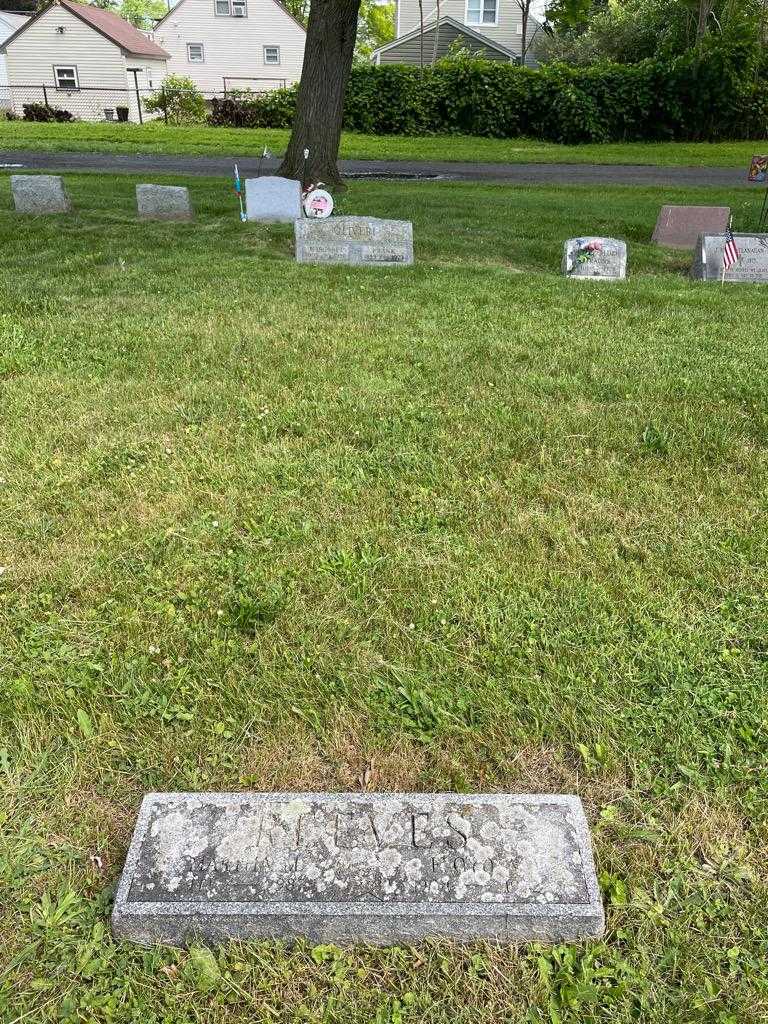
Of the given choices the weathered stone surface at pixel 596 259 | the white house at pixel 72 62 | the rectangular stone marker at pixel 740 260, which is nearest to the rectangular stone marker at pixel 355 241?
the weathered stone surface at pixel 596 259

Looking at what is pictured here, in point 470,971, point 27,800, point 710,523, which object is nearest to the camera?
point 470,971

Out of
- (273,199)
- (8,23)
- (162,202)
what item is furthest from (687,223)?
(8,23)

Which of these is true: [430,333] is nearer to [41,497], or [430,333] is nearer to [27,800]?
[41,497]

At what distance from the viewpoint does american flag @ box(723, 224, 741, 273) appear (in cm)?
878

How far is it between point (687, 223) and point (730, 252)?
2.06 metres

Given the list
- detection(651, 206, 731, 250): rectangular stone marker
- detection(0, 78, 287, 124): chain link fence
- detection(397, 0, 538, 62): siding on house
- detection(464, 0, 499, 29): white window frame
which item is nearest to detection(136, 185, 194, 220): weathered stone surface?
detection(651, 206, 731, 250): rectangular stone marker

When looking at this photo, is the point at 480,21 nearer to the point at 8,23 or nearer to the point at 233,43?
the point at 233,43

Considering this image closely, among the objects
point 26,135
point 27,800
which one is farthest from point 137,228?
point 26,135

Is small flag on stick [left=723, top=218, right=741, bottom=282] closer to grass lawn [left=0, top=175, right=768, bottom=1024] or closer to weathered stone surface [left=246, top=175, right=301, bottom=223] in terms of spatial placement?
grass lawn [left=0, top=175, right=768, bottom=1024]

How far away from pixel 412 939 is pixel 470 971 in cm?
16

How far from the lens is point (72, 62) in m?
38.5

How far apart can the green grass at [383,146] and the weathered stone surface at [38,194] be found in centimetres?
1049

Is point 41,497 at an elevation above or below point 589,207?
below

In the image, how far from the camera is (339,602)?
3.07 m
